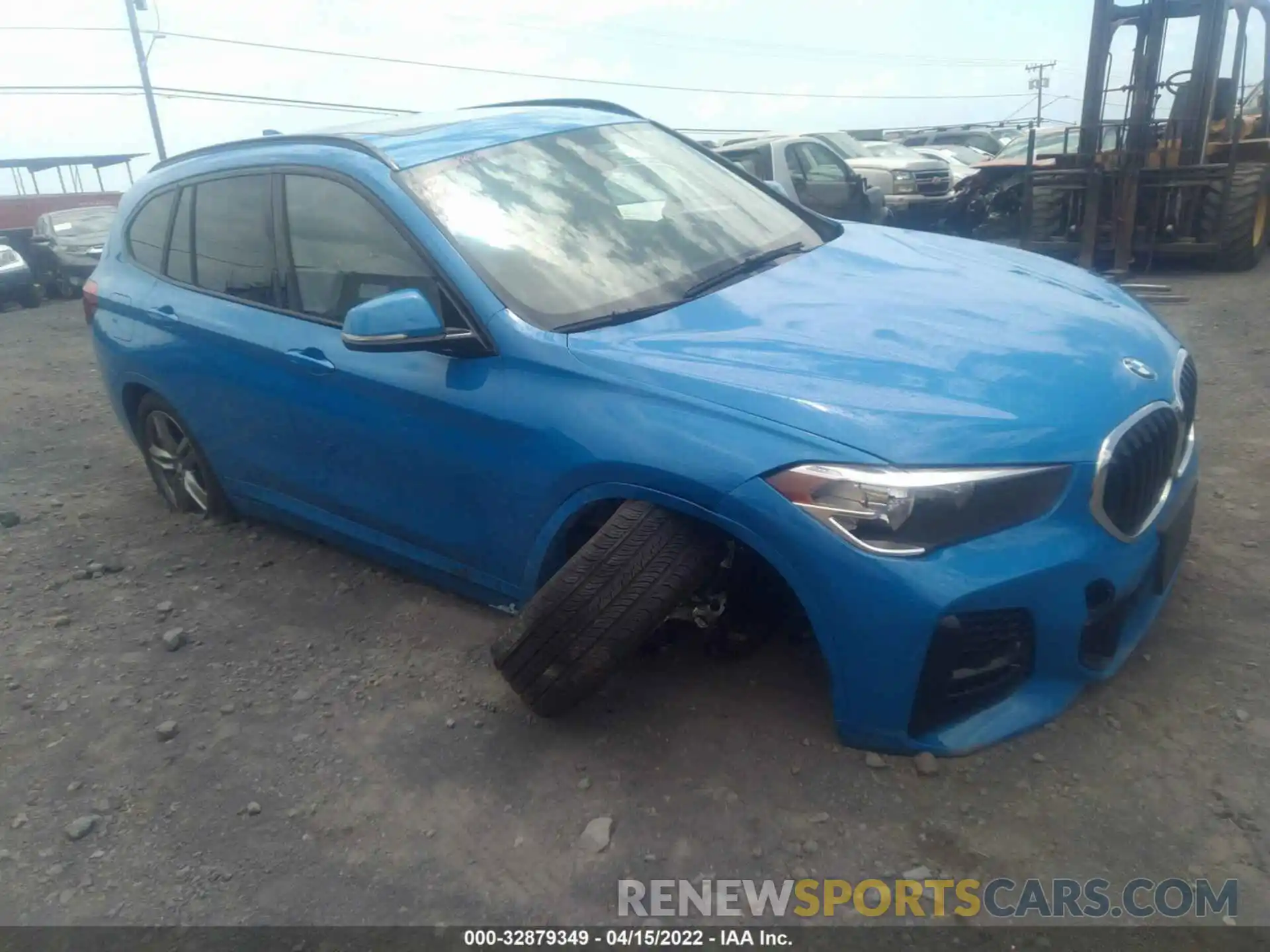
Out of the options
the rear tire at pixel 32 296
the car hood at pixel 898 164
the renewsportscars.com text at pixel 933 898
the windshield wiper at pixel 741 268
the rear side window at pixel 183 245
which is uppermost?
the rear side window at pixel 183 245

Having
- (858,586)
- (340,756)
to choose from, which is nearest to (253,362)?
(340,756)

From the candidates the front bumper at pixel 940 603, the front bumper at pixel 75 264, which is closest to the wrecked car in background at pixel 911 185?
the front bumper at pixel 940 603

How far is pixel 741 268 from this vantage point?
336 cm

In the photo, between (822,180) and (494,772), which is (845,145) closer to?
(822,180)

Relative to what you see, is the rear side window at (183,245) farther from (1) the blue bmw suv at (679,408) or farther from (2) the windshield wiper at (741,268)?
(2) the windshield wiper at (741,268)

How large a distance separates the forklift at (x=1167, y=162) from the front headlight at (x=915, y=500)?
845 centimetres

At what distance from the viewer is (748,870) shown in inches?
92.8

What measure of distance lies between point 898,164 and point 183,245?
12708mm

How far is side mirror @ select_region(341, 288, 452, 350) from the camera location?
2.86 meters

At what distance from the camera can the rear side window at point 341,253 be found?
318 cm

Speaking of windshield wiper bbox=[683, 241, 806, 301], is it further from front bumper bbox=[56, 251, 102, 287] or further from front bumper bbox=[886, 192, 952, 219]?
front bumper bbox=[56, 251, 102, 287]

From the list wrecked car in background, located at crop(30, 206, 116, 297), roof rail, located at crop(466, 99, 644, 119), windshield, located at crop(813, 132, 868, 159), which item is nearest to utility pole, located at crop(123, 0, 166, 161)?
wrecked car in background, located at crop(30, 206, 116, 297)

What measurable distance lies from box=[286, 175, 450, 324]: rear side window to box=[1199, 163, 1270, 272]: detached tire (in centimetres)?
920

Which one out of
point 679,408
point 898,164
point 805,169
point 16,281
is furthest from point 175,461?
point 16,281
